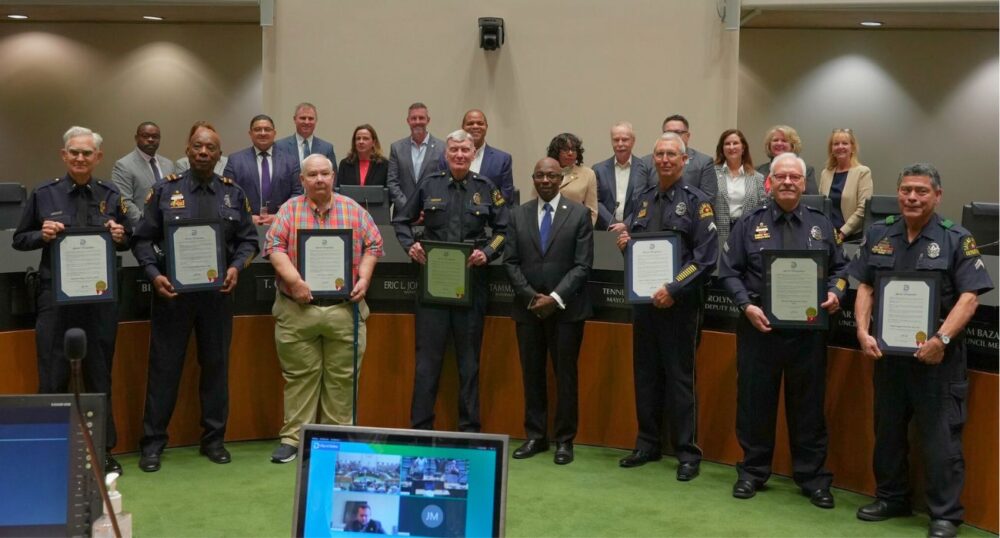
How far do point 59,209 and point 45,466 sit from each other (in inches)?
129

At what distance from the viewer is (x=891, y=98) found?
12.3 m

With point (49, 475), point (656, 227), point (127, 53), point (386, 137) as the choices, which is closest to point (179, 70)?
point (127, 53)

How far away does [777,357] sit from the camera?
17.5 feet

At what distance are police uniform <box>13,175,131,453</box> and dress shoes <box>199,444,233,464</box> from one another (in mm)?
722

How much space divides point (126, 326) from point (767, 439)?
3532 millimetres

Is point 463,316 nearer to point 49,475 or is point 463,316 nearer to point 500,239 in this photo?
point 500,239

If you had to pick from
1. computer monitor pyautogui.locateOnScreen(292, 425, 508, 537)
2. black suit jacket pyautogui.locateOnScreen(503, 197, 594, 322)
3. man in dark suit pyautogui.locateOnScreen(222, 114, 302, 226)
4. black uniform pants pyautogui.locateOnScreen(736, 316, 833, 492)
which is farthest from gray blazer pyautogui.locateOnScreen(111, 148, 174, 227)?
computer monitor pyautogui.locateOnScreen(292, 425, 508, 537)

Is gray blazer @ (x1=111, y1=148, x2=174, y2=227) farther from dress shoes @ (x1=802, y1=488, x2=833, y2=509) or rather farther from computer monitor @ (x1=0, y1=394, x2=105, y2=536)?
computer monitor @ (x1=0, y1=394, x2=105, y2=536)

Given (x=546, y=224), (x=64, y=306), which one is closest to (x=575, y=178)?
(x=546, y=224)

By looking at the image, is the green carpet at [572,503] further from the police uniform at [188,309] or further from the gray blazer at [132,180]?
the gray blazer at [132,180]

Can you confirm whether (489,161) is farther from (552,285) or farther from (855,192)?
(855,192)

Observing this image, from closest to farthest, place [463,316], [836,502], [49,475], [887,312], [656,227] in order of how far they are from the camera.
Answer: [49,475]
[887,312]
[836,502]
[656,227]
[463,316]

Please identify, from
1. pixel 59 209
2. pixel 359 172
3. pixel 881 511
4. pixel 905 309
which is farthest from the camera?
pixel 359 172

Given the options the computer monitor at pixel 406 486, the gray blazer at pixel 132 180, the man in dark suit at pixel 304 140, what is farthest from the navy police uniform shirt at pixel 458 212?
the computer monitor at pixel 406 486
